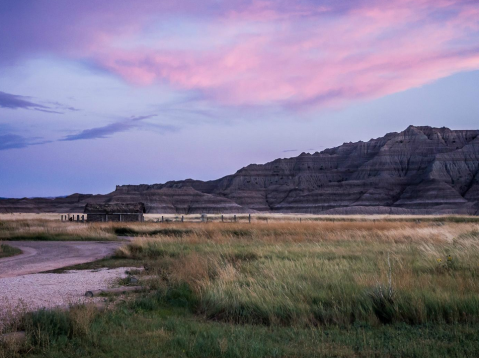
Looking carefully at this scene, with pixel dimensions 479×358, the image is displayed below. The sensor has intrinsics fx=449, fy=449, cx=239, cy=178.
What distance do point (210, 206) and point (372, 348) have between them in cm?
10898

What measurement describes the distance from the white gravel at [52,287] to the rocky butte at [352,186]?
89695 millimetres

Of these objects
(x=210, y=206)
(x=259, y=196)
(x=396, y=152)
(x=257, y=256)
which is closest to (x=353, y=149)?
(x=396, y=152)

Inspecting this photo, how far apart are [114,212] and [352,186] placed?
81.5 metres

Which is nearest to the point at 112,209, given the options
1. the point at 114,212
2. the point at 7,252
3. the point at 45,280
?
the point at 114,212

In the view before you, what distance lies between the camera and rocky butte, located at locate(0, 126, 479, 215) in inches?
4188

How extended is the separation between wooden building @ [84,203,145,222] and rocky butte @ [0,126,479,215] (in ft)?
177

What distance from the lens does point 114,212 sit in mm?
56469

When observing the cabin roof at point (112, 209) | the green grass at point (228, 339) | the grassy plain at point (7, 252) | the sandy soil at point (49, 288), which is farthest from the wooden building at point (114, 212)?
the green grass at point (228, 339)

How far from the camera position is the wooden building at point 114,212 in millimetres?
54031

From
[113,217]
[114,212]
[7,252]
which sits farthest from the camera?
[114,212]

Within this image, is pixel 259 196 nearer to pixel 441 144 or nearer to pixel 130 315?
pixel 441 144

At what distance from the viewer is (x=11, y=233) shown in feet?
106

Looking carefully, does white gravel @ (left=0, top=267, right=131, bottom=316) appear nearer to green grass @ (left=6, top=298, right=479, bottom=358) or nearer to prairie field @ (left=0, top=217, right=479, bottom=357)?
prairie field @ (left=0, top=217, right=479, bottom=357)

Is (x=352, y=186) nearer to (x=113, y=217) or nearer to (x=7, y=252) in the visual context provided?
(x=113, y=217)
